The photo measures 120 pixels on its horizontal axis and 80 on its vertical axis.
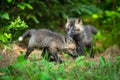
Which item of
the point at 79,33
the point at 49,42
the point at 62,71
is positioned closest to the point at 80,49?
the point at 79,33

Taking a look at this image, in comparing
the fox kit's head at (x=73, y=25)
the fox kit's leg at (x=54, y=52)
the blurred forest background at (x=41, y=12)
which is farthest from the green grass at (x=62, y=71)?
the fox kit's head at (x=73, y=25)

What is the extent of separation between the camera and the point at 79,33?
32.9 ft

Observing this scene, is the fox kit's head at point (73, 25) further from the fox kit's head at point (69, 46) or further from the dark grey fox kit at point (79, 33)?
the fox kit's head at point (69, 46)

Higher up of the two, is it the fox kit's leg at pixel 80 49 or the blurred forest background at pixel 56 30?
the blurred forest background at pixel 56 30

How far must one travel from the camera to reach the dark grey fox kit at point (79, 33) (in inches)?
382

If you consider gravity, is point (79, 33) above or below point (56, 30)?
above

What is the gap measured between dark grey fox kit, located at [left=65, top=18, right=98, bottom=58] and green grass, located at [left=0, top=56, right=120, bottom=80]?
2343 mm

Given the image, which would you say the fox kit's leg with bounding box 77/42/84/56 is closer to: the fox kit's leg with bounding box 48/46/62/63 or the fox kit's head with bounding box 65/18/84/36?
the fox kit's head with bounding box 65/18/84/36

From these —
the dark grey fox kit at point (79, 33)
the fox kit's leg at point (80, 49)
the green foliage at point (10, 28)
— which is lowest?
the fox kit's leg at point (80, 49)

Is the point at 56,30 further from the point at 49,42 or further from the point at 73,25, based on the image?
the point at 49,42

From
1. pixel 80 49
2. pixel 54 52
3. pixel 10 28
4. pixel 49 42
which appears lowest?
pixel 80 49

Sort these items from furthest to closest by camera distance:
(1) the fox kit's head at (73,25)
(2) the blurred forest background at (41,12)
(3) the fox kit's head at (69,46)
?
(2) the blurred forest background at (41,12) → (1) the fox kit's head at (73,25) → (3) the fox kit's head at (69,46)

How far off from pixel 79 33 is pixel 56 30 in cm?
163

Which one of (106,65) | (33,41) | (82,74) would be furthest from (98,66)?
(33,41)
